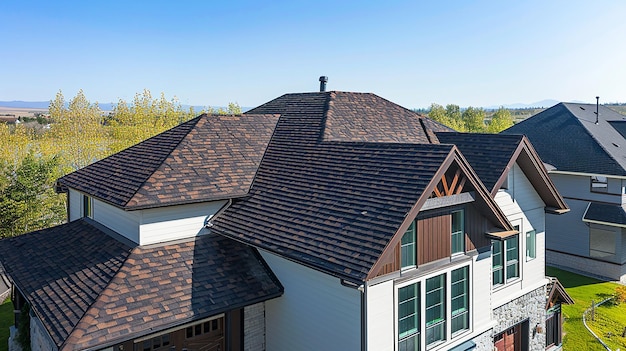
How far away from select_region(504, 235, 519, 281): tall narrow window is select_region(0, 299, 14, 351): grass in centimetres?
1700

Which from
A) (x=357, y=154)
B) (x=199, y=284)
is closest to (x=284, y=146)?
(x=357, y=154)

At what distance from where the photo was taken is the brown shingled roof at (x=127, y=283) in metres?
9.35

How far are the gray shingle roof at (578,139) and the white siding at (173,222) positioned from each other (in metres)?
22.8

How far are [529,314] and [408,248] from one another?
788cm

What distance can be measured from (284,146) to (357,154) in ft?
12.2

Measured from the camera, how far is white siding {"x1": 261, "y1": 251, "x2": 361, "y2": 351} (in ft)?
32.2

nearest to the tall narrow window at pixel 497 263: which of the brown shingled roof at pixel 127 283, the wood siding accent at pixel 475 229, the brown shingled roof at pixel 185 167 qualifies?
the wood siding accent at pixel 475 229

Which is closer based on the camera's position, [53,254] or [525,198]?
[53,254]

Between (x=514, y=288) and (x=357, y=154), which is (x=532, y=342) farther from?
(x=357, y=154)

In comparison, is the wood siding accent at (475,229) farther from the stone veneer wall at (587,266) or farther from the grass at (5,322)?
the stone veneer wall at (587,266)

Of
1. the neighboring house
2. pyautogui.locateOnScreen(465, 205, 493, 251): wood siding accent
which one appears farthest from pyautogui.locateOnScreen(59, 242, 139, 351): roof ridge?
the neighboring house

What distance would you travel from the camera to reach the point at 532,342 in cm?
1555

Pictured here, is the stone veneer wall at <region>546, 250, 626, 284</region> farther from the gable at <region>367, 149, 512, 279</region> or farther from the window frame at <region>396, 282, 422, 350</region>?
the window frame at <region>396, 282, 422, 350</region>

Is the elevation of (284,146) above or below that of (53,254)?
above
